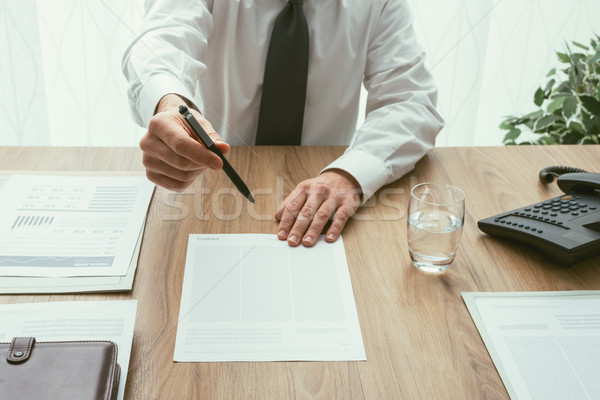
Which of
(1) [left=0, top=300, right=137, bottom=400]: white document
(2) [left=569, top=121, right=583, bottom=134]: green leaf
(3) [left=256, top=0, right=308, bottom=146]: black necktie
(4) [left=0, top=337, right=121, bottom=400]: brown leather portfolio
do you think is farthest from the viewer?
(2) [left=569, top=121, right=583, bottom=134]: green leaf

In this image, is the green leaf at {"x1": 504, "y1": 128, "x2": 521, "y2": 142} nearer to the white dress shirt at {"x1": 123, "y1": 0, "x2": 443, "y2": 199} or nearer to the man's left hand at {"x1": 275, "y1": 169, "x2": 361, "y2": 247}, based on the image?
the white dress shirt at {"x1": 123, "y1": 0, "x2": 443, "y2": 199}

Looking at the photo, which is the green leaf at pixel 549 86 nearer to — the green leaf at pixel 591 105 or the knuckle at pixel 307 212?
the green leaf at pixel 591 105

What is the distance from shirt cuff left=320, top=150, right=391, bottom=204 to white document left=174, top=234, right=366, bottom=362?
166 millimetres

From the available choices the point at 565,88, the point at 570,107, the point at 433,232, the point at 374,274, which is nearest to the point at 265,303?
the point at 374,274

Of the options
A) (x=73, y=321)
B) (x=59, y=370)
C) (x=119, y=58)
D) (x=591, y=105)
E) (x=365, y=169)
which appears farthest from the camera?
(x=119, y=58)

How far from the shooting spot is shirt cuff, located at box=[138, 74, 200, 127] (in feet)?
3.38

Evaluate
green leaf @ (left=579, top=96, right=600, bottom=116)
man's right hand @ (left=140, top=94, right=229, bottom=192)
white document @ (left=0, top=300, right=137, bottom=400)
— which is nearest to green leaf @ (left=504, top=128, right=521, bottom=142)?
green leaf @ (left=579, top=96, right=600, bottom=116)

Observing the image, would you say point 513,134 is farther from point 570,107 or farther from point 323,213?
point 323,213

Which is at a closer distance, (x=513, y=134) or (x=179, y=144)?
(x=179, y=144)

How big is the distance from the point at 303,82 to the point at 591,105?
3.58 ft

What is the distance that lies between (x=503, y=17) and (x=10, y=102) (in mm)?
1915

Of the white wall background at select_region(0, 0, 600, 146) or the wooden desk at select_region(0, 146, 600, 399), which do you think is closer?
the wooden desk at select_region(0, 146, 600, 399)

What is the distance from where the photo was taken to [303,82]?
128 centimetres

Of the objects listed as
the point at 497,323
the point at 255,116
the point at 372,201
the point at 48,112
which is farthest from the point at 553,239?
the point at 48,112
